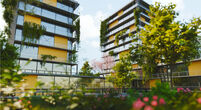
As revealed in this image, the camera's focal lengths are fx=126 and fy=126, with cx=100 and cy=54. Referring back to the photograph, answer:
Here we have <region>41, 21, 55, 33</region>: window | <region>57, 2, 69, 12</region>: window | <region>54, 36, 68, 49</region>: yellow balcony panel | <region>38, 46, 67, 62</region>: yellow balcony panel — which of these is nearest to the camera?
<region>38, 46, 67, 62</region>: yellow balcony panel

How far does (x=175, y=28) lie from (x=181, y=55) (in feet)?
9.68

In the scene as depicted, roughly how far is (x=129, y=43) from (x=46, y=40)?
22465mm

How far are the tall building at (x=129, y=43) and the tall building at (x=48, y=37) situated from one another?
1180cm

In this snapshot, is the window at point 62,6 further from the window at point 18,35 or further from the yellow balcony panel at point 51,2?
the window at point 18,35

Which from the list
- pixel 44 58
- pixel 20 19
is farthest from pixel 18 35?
pixel 44 58

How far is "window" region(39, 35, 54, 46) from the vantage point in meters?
23.9

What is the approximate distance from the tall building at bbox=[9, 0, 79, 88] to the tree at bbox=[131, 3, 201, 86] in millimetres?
13006

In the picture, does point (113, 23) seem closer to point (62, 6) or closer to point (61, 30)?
point (62, 6)

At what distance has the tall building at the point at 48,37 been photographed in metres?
21.5

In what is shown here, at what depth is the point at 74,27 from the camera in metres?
27.7

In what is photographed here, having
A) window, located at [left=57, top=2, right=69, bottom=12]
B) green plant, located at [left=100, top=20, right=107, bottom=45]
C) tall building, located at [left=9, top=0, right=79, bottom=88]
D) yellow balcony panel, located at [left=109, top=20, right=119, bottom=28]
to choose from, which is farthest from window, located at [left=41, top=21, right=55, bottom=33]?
yellow balcony panel, located at [left=109, top=20, right=119, bottom=28]

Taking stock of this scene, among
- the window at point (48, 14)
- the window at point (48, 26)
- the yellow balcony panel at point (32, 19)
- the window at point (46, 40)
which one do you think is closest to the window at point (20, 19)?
the yellow balcony panel at point (32, 19)

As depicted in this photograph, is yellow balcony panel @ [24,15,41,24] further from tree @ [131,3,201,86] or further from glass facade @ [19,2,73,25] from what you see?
tree @ [131,3,201,86]

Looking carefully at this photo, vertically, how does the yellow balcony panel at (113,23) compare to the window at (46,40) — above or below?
above
